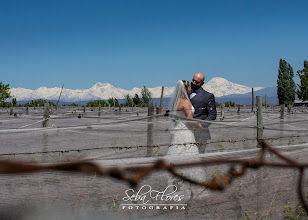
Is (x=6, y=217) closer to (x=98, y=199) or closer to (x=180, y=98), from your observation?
(x=98, y=199)

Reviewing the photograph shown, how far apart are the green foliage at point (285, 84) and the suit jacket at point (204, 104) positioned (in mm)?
82557

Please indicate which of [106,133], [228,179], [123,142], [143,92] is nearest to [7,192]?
[228,179]

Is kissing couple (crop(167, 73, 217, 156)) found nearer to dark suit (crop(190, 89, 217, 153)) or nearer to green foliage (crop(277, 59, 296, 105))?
dark suit (crop(190, 89, 217, 153))

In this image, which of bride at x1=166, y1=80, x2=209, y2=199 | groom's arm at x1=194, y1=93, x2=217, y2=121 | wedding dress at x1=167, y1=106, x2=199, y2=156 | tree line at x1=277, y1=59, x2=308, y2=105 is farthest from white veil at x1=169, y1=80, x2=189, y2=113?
tree line at x1=277, y1=59, x2=308, y2=105

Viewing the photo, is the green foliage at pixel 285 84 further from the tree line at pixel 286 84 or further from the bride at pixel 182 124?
the bride at pixel 182 124

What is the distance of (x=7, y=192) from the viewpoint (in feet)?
5.48

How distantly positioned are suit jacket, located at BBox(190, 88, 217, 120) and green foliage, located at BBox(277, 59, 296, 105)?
8256cm

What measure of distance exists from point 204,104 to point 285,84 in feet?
287

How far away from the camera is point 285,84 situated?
8406 cm

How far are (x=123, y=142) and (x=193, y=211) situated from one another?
13.8 ft

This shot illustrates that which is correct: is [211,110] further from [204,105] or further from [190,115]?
[190,115]

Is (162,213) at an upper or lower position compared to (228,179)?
lower

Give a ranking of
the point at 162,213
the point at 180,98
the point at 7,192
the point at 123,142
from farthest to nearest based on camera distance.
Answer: the point at 123,142 < the point at 180,98 < the point at 162,213 < the point at 7,192

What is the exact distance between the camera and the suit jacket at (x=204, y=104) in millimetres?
4449
